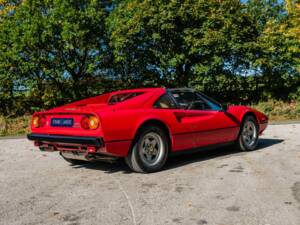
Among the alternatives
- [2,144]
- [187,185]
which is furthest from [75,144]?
[2,144]

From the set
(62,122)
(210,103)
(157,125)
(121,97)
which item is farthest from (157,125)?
(210,103)

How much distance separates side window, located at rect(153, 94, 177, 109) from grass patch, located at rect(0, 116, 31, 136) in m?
8.87

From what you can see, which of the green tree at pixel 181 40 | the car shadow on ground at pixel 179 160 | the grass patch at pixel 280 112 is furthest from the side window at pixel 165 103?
the green tree at pixel 181 40

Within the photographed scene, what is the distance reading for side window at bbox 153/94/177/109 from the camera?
5.91 metres

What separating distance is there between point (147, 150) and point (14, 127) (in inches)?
415

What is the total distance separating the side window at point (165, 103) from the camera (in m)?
5.91

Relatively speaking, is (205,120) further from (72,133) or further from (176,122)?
(72,133)

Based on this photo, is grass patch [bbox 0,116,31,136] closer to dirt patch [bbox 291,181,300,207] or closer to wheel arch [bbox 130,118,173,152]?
wheel arch [bbox 130,118,173,152]

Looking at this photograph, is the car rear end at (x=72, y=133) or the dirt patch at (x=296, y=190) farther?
the car rear end at (x=72, y=133)

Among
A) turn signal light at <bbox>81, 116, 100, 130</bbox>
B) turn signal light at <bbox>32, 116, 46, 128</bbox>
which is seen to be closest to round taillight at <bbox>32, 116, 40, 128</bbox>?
turn signal light at <bbox>32, 116, 46, 128</bbox>

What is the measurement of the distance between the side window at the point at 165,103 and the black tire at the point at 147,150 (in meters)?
0.39

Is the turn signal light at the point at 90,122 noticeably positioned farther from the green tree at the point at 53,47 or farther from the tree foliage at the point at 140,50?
the tree foliage at the point at 140,50

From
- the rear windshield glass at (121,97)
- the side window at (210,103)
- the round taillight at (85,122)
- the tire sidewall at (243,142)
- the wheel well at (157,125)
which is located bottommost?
the tire sidewall at (243,142)

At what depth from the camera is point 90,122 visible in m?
5.17
